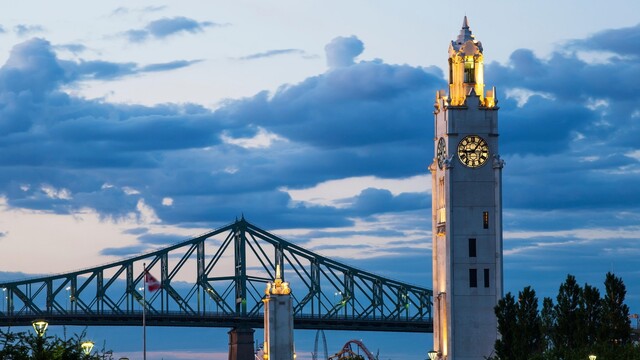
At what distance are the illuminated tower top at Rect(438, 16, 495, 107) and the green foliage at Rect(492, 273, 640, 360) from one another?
1840cm

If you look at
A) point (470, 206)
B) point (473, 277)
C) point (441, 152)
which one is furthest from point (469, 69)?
point (473, 277)

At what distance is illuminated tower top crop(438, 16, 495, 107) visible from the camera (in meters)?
128

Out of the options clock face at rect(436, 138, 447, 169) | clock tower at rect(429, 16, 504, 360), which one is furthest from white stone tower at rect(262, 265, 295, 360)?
clock face at rect(436, 138, 447, 169)

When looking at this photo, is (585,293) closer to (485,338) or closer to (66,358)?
(485,338)

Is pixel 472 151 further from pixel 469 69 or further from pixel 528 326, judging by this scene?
pixel 528 326

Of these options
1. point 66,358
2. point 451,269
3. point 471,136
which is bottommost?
point 66,358

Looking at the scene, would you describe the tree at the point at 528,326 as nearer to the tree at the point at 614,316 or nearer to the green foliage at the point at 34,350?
the tree at the point at 614,316

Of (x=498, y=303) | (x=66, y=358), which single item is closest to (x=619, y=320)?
(x=498, y=303)

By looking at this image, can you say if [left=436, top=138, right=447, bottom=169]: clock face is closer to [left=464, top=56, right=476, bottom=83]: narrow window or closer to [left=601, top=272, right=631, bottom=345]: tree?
[left=464, top=56, right=476, bottom=83]: narrow window

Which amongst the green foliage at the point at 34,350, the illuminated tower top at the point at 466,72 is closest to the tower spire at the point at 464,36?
the illuminated tower top at the point at 466,72

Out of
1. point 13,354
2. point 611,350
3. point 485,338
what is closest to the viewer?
point 13,354

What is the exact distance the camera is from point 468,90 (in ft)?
422

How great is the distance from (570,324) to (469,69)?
79.7ft

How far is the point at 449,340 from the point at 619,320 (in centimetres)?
1894
